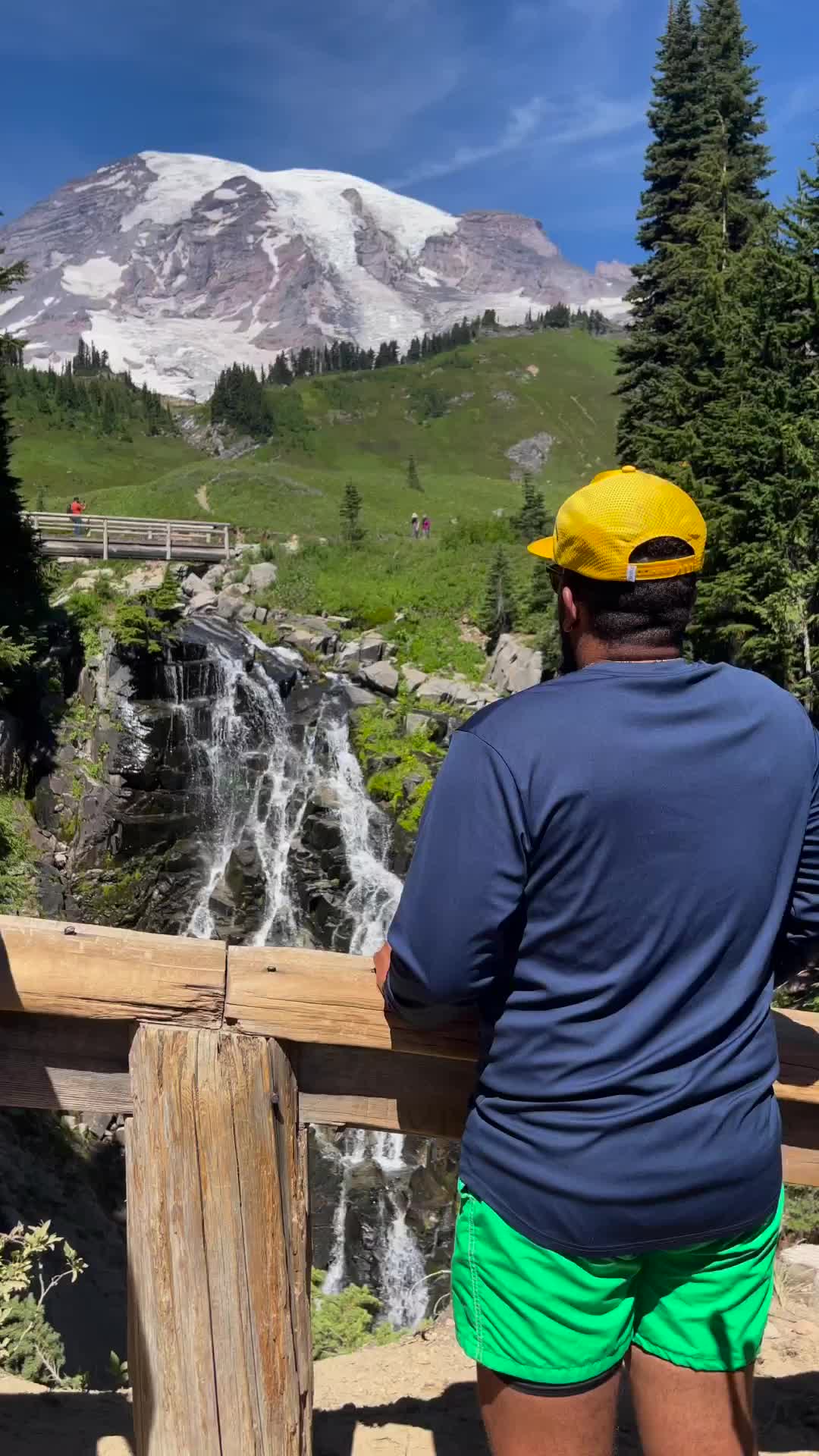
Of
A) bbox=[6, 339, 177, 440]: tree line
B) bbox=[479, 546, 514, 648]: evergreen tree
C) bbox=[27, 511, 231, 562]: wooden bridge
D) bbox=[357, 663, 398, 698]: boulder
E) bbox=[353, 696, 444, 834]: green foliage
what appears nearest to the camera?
bbox=[353, 696, 444, 834]: green foliage

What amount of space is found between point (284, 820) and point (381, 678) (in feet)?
16.3

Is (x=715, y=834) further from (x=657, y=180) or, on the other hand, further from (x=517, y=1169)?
(x=657, y=180)

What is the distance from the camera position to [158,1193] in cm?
254

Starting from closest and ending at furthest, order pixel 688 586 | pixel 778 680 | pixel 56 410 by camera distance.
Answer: pixel 688 586
pixel 778 680
pixel 56 410

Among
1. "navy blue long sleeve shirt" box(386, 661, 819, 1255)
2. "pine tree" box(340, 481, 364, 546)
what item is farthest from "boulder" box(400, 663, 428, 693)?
"navy blue long sleeve shirt" box(386, 661, 819, 1255)

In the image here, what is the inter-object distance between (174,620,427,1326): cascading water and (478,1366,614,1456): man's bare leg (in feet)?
40.7

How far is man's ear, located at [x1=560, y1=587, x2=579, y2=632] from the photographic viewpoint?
2086 millimetres

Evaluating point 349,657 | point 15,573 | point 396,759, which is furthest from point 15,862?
point 349,657

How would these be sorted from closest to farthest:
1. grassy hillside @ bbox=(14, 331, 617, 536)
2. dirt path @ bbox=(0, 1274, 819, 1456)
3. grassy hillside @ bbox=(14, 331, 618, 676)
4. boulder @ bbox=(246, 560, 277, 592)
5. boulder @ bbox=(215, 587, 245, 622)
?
dirt path @ bbox=(0, 1274, 819, 1456), boulder @ bbox=(215, 587, 245, 622), grassy hillside @ bbox=(14, 331, 618, 676), boulder @ bbox=(246, 560, 277, 592), grassy hillside @ bbox=(14, 331, 617, 536)

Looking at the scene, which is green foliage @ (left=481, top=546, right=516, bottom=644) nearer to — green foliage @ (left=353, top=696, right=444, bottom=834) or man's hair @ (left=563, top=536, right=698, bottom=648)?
green foliage @ (left=353, top=696, right=444, bottom=834)

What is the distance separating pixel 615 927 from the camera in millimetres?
1871

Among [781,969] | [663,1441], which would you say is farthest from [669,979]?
[663,1441]

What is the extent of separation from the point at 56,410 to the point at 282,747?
64.5 m

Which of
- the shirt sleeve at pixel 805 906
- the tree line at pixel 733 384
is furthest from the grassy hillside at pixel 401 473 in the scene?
the shirt sleeve at pixel 805 906
